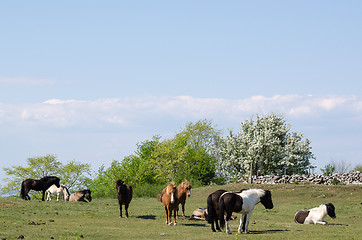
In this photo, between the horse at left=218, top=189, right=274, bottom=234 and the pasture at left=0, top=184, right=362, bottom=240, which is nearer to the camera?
the pasture at left=0, top=184, right=362, bottom=240

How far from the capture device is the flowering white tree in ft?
225

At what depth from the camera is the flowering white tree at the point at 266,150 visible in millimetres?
68562

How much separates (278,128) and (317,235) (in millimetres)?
51914

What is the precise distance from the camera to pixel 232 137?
73.9 metres

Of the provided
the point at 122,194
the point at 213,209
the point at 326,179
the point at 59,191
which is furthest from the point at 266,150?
the point at 213,209

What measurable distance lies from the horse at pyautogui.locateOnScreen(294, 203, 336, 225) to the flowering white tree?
4115cm

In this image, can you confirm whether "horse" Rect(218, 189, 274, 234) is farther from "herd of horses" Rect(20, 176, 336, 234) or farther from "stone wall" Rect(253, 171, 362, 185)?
"stone wall" Rect(253, 171, 362, 185)

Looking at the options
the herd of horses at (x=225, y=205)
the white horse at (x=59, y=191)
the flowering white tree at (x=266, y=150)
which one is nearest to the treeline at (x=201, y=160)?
the flowering white tree at (x=266, y=150)

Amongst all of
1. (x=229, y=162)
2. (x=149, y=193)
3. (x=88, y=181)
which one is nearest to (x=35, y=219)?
(x=149, y=193)

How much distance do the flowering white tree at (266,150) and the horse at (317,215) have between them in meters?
41.1

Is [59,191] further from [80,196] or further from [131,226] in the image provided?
[131,226]

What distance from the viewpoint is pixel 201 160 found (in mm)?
81562

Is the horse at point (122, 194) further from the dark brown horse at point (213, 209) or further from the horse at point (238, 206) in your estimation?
the horse at point (238, 206)

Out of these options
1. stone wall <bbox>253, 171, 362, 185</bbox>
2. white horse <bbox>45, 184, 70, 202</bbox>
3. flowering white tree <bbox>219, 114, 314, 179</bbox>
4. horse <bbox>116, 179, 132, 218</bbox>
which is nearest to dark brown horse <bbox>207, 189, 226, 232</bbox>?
horse <bbox>116, 179, 132, 218</bbox>
